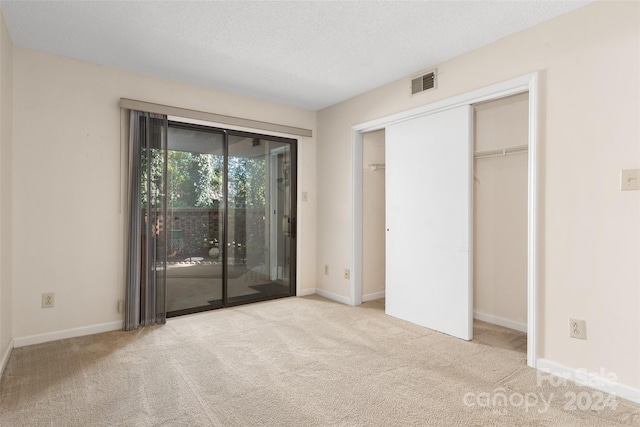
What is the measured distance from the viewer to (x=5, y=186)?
99.9 inches

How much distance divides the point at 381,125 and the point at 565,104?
175cm

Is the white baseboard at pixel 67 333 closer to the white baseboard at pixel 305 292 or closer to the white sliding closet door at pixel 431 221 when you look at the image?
the white baseboard at pixel 305 292

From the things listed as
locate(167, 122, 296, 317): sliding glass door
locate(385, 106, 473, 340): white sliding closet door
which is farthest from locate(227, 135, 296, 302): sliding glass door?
locate(385, 106, 473, 340): white sliding closet door

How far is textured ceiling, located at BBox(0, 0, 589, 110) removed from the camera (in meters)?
2.31

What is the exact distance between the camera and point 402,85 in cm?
353

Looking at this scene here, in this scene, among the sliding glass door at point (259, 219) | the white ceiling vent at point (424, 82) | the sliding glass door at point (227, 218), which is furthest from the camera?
the sliding glass door at point (259, 219)

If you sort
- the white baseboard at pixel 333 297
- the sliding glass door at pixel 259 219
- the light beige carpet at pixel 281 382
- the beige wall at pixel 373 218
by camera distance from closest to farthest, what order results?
the light beige carpet at pixel 281 382
the sliding glass door at pixel 259 219
the white baseboard at pixel 333 297
the beige wall at pixel 373 218

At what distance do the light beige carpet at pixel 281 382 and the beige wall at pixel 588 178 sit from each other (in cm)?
36

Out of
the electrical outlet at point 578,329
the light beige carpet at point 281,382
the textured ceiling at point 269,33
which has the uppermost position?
the textured ceiling at point 269,33

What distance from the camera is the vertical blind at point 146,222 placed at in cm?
325

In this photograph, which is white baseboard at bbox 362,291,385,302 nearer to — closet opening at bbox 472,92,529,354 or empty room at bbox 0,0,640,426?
empty room at bbox 0,0,640,426

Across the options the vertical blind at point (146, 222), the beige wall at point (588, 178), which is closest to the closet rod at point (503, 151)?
the beige wall at point (588, 178)

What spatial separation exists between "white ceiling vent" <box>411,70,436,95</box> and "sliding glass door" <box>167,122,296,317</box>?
68.2 inches

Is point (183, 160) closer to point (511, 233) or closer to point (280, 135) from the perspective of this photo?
point (280, 135)
